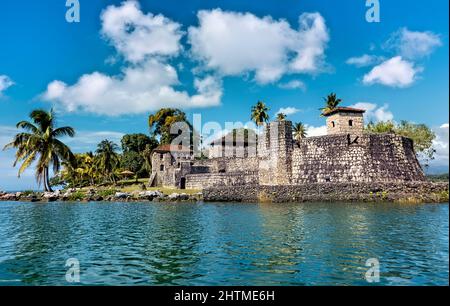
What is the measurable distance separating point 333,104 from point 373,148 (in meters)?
23.0

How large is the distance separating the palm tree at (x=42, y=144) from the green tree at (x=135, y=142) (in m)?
23.9

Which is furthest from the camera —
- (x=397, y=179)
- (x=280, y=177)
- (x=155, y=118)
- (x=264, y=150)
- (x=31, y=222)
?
(x=155, y=118)

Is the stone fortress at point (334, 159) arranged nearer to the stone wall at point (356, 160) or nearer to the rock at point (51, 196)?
the stone wall at point (356, 160)

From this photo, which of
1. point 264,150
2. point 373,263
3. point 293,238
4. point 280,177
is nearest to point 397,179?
point 280,177

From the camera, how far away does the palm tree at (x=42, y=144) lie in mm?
40656

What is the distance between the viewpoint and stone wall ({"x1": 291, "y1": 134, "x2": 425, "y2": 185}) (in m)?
29.4

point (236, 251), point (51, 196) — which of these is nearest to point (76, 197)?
point (51, 196)

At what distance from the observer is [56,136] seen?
42312 millimetres

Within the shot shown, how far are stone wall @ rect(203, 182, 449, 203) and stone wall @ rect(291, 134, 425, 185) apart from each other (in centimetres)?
341

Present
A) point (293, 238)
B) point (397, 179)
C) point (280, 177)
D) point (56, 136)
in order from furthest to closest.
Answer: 1. point (56, 136)
2. point (280, 177)
3. point (397, 179)
4. point (293, 238)

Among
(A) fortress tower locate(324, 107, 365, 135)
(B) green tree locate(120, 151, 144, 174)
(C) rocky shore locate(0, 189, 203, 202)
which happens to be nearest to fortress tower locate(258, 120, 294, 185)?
(A) fortress tower locate(324, 107, 365, 135)

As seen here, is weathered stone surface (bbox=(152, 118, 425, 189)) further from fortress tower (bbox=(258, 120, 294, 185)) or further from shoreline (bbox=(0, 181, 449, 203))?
shoreline (bbox=(0, 181, 449, 203))

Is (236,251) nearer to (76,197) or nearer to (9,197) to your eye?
(76,197)

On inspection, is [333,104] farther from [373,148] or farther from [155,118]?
[155,118]
